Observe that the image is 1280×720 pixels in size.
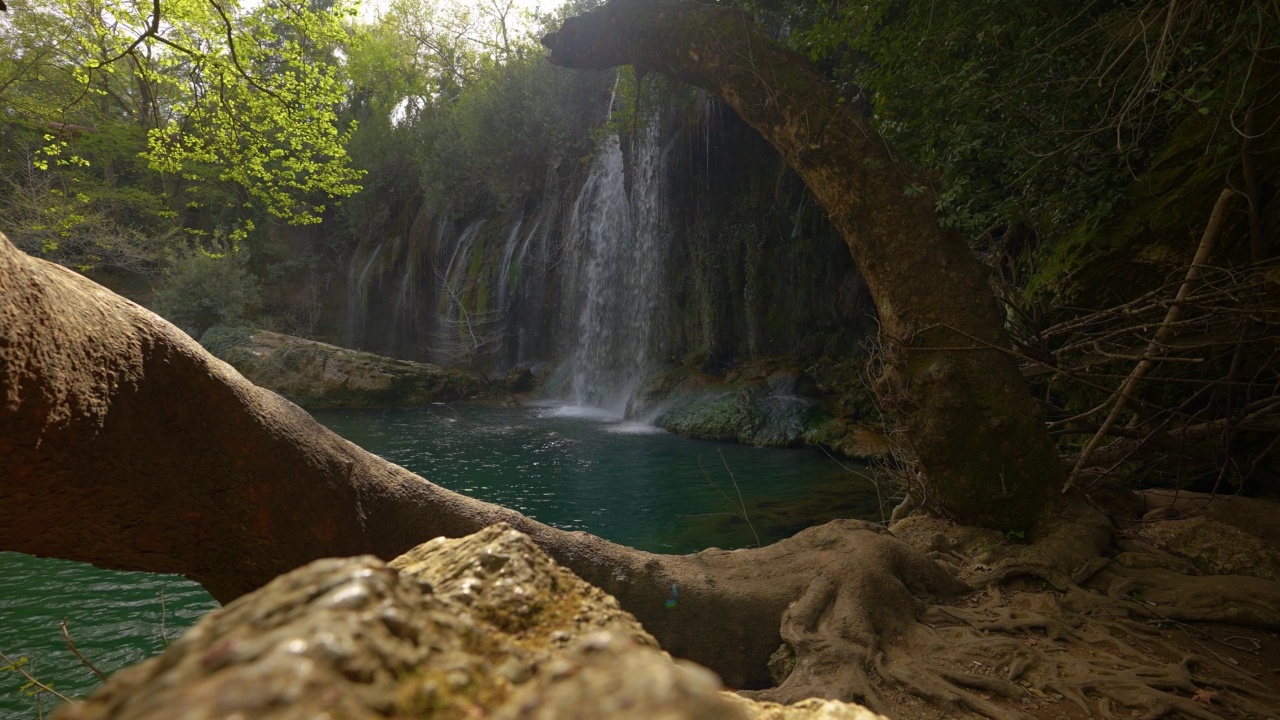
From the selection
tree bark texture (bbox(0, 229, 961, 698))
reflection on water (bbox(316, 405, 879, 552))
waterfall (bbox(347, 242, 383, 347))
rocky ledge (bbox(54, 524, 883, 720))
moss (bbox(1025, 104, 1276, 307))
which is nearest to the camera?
rocky ledge (bbox(54, 524, 883, 720))

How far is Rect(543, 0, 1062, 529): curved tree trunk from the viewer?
4234 mm

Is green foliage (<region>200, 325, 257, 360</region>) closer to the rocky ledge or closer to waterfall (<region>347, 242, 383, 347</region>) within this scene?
waterfall (<region>347, 242, 383, 347</region>)

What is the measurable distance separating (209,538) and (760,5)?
7.76 meters

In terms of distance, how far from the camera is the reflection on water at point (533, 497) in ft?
15.3

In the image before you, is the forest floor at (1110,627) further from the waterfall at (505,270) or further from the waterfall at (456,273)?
the waterfall at (456,273)

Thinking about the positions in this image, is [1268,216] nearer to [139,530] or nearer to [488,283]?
[139,530]

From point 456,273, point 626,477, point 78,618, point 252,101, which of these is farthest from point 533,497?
point 456,273

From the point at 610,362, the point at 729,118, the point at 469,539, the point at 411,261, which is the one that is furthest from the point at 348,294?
the point at 469,539

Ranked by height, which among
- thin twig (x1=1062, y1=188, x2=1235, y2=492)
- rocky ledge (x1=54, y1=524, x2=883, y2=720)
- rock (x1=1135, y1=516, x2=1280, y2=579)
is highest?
thin twig (x1=1062, y1=188, x2=1235, y2=492)

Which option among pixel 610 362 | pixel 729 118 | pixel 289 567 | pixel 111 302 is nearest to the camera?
pixel 111 302

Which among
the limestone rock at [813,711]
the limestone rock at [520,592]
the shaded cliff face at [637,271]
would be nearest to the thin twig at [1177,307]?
the limestone rock at [813,711]

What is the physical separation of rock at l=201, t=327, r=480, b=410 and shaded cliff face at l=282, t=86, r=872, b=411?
2.53 metres

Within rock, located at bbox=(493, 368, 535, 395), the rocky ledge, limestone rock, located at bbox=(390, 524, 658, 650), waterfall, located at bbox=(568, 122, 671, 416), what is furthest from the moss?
rock, located at bbox=(493, 368, 535, 395)

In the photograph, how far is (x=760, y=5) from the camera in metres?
7.50
